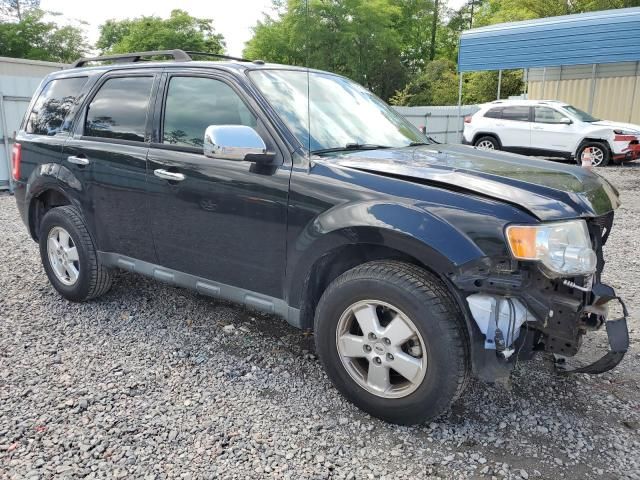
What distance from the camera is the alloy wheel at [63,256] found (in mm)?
4363

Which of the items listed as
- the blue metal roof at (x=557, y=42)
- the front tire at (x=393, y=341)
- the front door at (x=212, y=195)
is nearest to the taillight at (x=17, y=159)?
the front door at (x=212, y=195)

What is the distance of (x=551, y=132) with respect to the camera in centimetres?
1447

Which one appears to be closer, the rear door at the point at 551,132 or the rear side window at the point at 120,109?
the rear side window at the point at 120,109

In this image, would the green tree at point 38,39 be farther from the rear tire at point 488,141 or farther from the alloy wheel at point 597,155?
the alloy wheel at point 597,155

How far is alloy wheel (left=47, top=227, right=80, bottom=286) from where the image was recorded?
4363mm

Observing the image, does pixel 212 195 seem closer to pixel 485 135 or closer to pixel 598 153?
→ pixel 598 153

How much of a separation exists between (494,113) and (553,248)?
1412cm

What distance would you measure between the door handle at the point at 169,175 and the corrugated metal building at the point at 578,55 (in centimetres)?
1806

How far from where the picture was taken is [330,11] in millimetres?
38625

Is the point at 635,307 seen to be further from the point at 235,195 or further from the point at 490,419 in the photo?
the point at 235,195

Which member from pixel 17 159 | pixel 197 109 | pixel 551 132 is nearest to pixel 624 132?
pixel 551 132

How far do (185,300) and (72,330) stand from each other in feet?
3.02

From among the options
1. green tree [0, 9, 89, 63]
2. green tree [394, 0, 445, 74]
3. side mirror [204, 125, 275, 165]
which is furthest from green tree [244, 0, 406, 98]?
side mirror [204, 125, 275, 165]

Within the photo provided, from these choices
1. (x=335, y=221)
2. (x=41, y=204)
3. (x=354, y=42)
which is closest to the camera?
(x=335, y=221)
